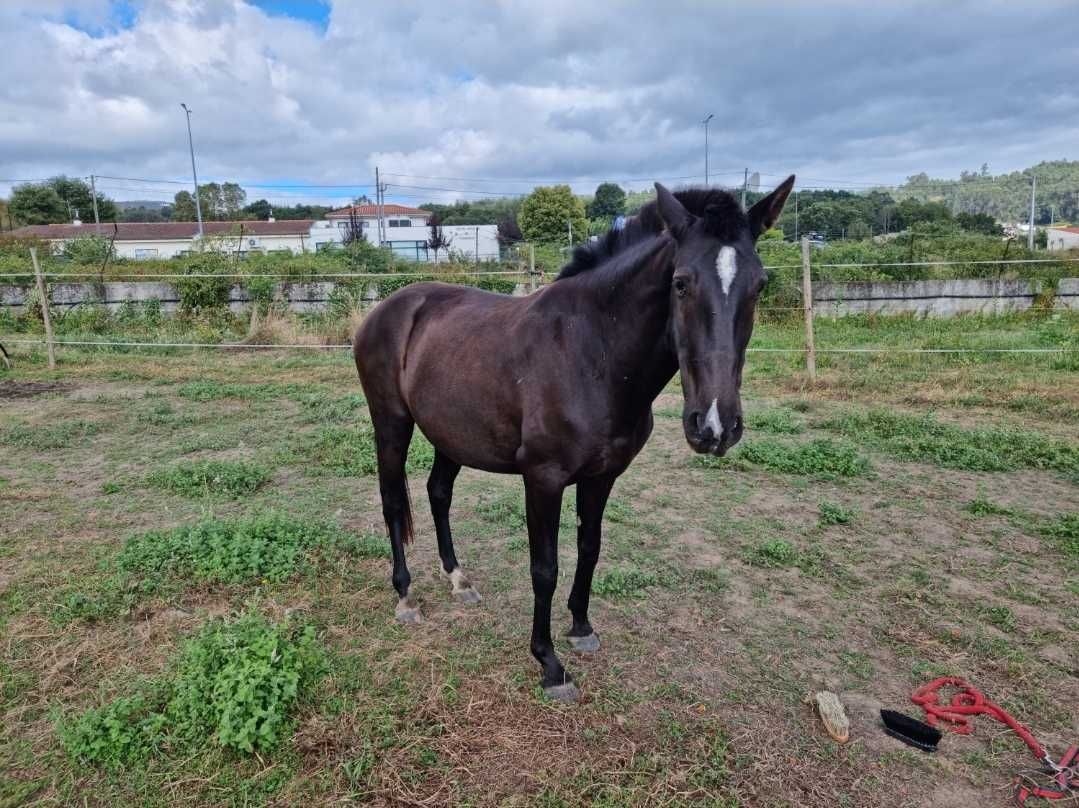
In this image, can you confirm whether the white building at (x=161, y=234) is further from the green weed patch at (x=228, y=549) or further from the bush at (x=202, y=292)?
the green weed patch at (x=228, y=549)

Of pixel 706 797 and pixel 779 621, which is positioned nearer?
pixel 706 797

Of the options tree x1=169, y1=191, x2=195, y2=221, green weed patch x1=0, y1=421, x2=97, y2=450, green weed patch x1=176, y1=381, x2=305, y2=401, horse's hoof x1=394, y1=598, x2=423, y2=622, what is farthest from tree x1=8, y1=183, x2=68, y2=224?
horse's hoof x1=394, y1=598, x2=423, y2=622

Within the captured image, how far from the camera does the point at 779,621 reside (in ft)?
10.6

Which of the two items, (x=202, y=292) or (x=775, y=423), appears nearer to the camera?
(x=775, y=423)

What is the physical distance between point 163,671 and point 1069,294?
16.1m

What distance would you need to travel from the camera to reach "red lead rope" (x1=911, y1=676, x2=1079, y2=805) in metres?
2.17

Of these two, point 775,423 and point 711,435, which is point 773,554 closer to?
point 711,435

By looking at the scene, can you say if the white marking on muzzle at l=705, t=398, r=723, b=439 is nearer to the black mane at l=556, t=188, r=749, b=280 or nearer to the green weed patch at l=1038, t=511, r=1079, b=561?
the black mane at l=556, t=188, r=749, b=280

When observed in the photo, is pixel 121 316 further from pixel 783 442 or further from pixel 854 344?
pixel 854 344

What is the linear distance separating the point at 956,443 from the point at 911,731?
163 inches

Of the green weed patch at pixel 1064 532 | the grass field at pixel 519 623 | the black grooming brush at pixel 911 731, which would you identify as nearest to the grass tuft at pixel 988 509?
the grass field at pixel 519 623

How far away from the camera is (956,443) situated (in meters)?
5.66

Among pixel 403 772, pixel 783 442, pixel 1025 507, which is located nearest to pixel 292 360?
pixel 783 442

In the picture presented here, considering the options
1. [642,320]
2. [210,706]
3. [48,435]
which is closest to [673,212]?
[642,320]
